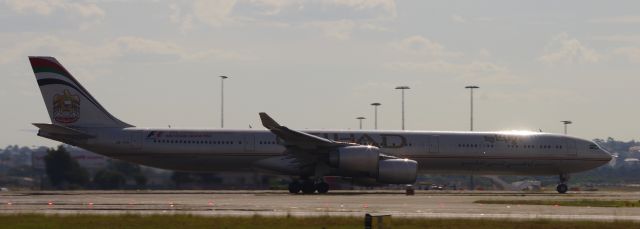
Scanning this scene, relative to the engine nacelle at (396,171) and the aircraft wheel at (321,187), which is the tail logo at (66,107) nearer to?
the aircraft wheel at (321,187)

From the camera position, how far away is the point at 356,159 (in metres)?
48.9

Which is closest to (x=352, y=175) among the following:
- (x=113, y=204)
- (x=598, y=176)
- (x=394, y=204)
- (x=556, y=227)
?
(x=394, y=204)

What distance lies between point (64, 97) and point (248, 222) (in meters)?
26.7

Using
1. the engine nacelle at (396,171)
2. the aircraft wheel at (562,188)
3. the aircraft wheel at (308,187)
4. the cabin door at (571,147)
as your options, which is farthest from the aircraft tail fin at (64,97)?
the cabin door at (571,147)

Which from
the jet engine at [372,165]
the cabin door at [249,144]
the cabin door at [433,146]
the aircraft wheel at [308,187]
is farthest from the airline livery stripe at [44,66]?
the cabin door at [433,146]

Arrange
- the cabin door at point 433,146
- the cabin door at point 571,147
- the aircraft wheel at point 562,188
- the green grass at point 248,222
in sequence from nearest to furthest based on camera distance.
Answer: the green grass at point 248,222
the cabin door at point 433,146
the aircraft wheel at point 562,188
the cabin door at point 571,147

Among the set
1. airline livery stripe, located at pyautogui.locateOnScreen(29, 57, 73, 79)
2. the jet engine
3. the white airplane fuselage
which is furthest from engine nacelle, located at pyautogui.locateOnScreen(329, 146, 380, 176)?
airline livery stripe, located at pyautogui.locateOnScreen(29, 57, 73, 79)

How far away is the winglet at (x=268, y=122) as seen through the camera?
48.1 meters

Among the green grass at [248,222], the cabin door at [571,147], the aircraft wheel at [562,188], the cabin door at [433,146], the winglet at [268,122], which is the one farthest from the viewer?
the cabin door at [571,147]

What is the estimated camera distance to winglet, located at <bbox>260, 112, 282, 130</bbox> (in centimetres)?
4806

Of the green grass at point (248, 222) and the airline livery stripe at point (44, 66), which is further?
the airline livery stripe at point (44, 66)

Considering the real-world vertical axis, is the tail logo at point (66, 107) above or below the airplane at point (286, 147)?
above

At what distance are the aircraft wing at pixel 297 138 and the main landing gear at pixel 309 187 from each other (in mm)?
1576

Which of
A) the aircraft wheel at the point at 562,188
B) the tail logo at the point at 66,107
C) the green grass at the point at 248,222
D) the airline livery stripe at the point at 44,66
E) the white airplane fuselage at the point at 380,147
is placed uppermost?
the airline livery stripe at the point at 44,66
